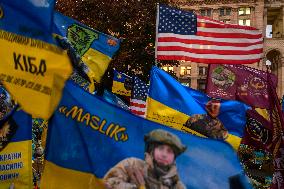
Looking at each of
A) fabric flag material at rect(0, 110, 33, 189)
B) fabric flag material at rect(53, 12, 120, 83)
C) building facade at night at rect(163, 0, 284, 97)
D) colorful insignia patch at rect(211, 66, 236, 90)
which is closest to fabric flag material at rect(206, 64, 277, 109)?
colorful insignia patch at rect(211, 66, 236, 90)

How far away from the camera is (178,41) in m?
9.70

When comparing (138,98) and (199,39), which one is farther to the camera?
(138,98)

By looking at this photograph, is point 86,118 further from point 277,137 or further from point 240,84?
point 240,84

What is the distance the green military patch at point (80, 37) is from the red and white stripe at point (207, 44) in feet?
4.94

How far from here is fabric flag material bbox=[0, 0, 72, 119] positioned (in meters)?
4.09

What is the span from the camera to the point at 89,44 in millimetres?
8750

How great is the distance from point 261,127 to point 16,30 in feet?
22.6

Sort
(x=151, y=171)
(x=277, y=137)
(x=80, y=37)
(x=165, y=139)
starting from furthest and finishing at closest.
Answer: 1. (x=80, y=37)
2. (x=277, y=137)
3. (x=165, y=139)
4. (x=151, y=171)

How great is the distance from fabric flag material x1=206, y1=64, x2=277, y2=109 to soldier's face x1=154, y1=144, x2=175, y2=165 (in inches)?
273

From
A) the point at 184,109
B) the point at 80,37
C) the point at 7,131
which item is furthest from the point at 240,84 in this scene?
the point at 7,131

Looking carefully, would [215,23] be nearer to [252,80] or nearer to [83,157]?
[252,80]

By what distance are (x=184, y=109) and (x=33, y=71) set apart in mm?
4648

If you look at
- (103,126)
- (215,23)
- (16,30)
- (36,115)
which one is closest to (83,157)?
(103,126)

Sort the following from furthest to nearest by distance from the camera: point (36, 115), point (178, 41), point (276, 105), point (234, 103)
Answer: point (178, 41) < point (234, 103) < point (276, 105) < point (36, 115)
